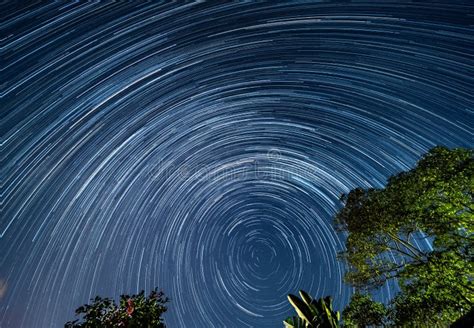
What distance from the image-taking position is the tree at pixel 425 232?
1020cm

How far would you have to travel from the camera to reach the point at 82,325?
31.6 ft

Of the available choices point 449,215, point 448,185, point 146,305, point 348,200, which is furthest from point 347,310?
point 146,305

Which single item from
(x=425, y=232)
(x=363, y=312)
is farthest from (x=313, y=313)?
(x=425, y=232)

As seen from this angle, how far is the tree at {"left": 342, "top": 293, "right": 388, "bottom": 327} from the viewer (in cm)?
1377

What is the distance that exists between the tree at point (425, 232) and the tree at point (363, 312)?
111cm

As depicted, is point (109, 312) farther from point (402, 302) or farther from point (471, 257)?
point (471, 257)

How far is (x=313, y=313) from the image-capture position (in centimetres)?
1296

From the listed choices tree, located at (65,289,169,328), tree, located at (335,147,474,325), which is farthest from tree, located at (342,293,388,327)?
tree, located at (65,289,169,328)

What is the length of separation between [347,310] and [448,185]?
345 inches

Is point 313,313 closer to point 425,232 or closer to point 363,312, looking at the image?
point 363,312

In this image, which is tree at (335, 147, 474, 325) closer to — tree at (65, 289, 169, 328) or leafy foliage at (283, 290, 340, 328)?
leafy foliage at (283, 290, 340, 328)

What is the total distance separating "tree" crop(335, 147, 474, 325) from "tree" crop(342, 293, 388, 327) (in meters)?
1.11

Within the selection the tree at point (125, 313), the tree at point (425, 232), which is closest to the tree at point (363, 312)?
the tree at point (425, 232)

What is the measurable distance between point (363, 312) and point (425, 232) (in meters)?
5.82
